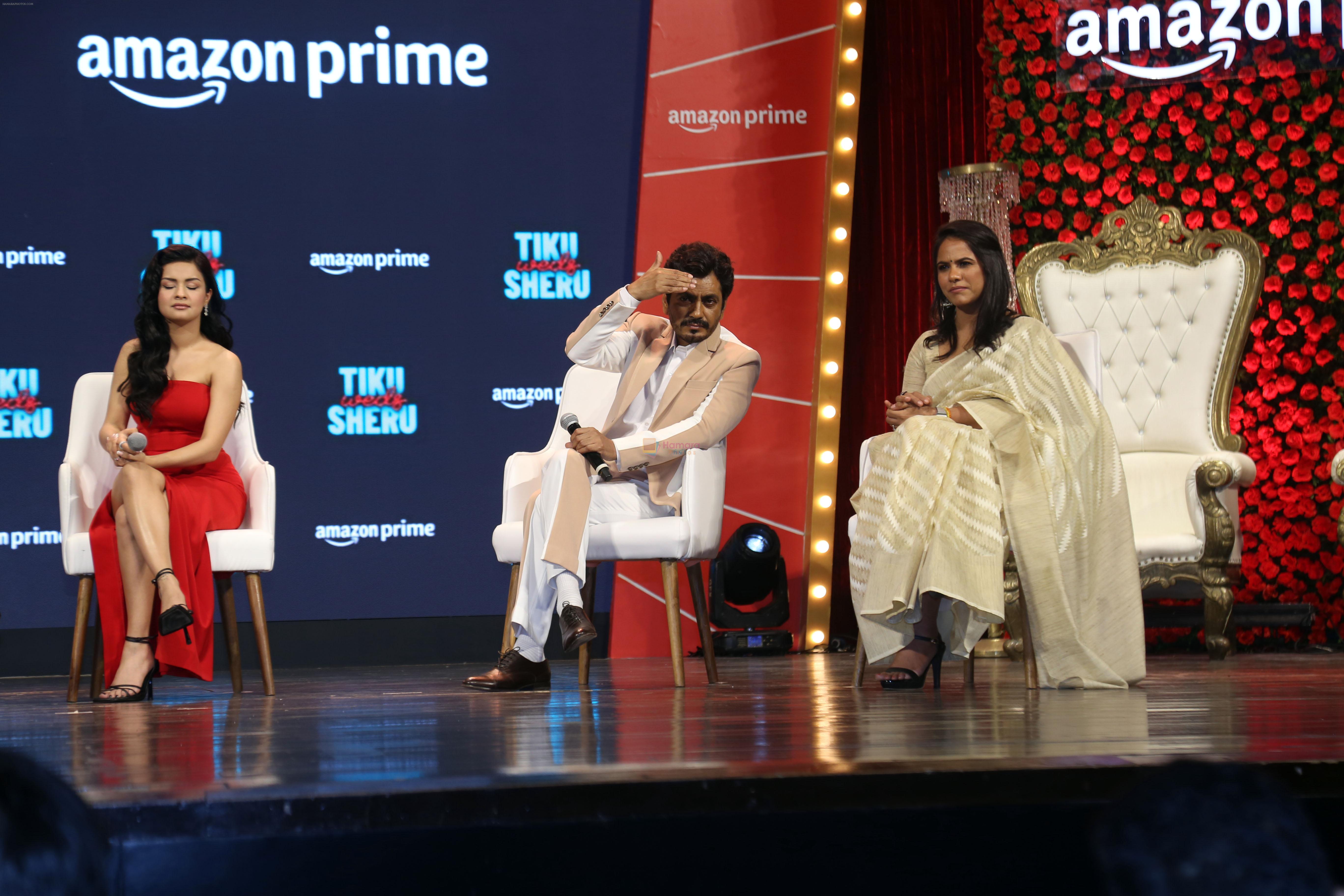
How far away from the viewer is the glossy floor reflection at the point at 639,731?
4.88 ft

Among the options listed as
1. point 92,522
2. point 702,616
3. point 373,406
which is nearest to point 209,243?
point 373,406

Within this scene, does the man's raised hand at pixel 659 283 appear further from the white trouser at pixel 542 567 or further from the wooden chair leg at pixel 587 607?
the wooden chair leg at pixel 587 607

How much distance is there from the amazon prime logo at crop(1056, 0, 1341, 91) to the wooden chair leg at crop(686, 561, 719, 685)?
2.91 m

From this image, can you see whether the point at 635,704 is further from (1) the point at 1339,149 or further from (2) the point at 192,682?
(1) the point at 1339,149

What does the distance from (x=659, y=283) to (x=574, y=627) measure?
97 cm

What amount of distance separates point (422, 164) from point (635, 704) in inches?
117

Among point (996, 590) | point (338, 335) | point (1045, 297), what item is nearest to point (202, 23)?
point (338, 335)

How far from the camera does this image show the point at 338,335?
16.2 ft

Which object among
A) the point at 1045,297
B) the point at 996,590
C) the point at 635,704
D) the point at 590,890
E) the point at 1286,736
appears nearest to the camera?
the point at 590,890

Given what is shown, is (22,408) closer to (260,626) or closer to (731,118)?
(260,626)

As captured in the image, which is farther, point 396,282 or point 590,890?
point 396,282

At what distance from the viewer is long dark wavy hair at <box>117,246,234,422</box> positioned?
358 centimetres

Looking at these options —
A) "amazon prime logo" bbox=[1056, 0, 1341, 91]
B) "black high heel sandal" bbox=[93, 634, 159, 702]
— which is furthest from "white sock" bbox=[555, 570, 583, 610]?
"amazon prime logo" bbox=[1056, 0, 1341, 91]

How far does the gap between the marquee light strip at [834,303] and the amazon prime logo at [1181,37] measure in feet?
2.95
